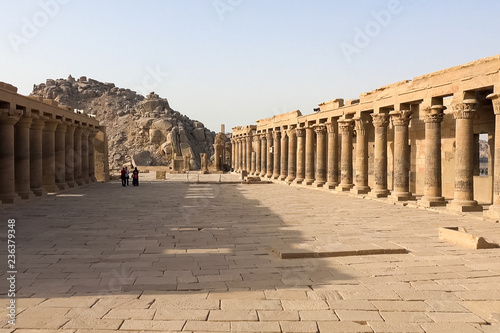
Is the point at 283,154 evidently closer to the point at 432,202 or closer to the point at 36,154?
the point at 432,202

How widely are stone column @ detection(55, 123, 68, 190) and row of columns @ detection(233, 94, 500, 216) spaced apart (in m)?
15.2

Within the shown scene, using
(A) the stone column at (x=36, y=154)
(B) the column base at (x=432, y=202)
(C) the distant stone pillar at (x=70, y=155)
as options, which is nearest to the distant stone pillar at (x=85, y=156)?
(C) the distant stone pillar at (x=70, y=155)

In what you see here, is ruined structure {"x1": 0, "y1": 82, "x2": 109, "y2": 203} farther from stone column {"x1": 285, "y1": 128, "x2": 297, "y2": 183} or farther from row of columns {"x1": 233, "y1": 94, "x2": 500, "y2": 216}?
row of columns {"x1": 233, "y1": 94, "x2": 500, "y2": 216}

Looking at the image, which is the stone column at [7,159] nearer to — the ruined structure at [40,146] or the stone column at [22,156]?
the ruined structure at [40,146]

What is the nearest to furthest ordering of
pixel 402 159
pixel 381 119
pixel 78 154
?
pixel 402 159 < pixel 381 119 < pixel 78 154

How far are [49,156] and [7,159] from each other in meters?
5.72

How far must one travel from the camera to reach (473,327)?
494 centimetres

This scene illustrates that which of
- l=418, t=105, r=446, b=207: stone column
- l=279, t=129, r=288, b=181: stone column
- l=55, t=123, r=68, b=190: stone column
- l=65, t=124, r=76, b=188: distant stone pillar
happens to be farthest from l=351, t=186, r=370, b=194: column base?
l=65, t=124, r=76, b=188: distant stone pillar

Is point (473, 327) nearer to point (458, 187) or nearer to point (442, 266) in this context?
point (442, 266)

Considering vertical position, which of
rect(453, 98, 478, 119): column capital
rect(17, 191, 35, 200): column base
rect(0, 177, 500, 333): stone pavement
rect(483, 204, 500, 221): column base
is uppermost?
rect(453, 98, 478, 119): column capital

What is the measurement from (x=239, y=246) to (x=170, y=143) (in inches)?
2269

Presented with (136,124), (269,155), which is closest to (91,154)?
(269,155)

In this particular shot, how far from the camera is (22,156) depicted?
18.5 metres

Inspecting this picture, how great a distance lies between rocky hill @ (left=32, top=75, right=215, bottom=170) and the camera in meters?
66.1
